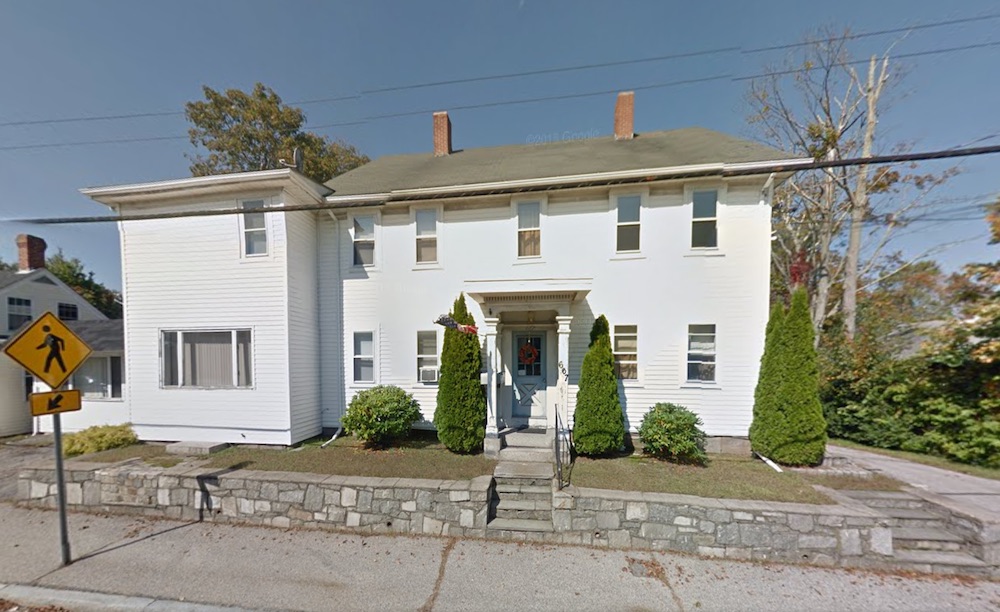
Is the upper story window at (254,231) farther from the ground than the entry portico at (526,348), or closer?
farther from the ground

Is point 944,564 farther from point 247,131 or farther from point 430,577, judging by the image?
point 247,131

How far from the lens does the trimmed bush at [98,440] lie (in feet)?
Answer: 23.5

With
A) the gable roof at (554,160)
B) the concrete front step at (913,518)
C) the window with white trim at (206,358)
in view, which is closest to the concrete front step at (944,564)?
the concrete front step at (913,518)

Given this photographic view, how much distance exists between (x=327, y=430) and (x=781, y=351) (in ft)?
36.5

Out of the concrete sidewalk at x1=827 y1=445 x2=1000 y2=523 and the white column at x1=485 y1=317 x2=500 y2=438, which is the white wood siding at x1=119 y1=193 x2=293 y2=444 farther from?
the concrete sidewalk at x1=827 y1=445 x2=1000 y2=523

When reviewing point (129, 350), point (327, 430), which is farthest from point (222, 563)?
point (129, 350)

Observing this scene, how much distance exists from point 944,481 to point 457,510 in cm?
887

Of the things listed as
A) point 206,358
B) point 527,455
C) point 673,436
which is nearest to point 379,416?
point 527,455

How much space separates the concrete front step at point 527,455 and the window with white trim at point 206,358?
646 centimetres

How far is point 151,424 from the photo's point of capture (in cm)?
810

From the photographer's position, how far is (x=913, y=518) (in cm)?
486

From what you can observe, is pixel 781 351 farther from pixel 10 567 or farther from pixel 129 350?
pixel 129 350

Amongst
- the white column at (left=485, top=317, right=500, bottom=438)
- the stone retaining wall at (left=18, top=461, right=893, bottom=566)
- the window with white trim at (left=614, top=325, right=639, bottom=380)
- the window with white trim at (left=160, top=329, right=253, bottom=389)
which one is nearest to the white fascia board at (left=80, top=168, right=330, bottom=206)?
the window with white trim at (left=160, top=329, right=253, bottom=389)

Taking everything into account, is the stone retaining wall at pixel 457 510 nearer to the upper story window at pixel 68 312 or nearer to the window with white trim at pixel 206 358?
the window with white trim at pixel 206 358
